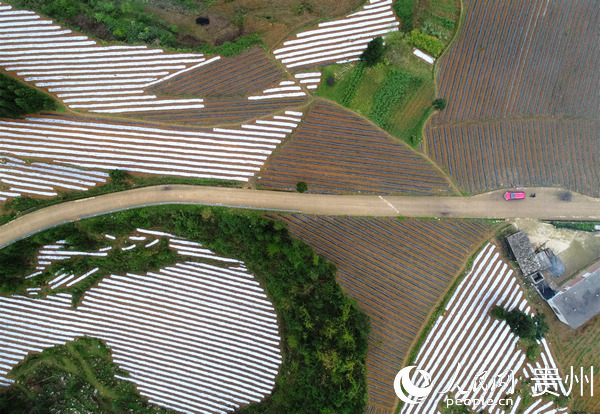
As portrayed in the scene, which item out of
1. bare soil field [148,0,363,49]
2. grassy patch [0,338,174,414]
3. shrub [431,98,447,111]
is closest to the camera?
shrub [431,98,447,111]

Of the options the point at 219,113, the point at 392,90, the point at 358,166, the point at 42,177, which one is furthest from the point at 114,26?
the point at 392,90

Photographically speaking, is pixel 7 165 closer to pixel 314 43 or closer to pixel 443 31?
pixel 314 43

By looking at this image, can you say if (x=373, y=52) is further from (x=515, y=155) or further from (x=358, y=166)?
(x=515, y=155)

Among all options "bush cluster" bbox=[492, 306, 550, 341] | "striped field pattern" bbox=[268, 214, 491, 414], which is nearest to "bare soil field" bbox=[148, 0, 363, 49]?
"striped field pattern" bbox=[268, 214, 491, 414]

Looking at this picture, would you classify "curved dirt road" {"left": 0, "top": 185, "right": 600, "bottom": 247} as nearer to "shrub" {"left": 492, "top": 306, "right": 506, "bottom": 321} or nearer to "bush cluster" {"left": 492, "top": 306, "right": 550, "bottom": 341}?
"shrub" {"left": 492, "top": 306, "right": 506, "bottom": 321}

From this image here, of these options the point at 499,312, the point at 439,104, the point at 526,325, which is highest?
the point at 439,104

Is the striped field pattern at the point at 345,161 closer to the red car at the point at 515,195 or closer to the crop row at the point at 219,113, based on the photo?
the crop row at the point at 219,113
